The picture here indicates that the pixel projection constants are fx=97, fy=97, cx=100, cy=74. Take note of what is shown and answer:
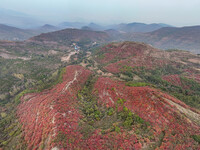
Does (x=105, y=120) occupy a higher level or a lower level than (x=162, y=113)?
lower

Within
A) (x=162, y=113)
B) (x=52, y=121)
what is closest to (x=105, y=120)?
(x=52, y=121)

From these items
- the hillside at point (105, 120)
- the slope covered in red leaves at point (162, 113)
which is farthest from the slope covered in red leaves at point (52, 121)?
the slope covered in red leaves at point (162, 113)

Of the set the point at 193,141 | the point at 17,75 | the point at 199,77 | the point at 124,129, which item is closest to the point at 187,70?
the point at 199,77

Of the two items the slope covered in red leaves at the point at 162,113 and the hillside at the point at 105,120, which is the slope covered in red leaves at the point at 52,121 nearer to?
the hillside at the point at 105,120

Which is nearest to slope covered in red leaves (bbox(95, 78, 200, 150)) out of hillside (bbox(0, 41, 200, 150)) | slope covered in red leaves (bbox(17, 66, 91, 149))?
hillside (bbox(0, 41, 200, 150))

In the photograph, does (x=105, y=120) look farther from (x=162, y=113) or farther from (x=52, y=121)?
(x=162, y=113)

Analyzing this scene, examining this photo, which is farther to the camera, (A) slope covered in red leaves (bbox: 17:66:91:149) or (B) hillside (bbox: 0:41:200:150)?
(B) hillside (bbox: 0:41:200:150)

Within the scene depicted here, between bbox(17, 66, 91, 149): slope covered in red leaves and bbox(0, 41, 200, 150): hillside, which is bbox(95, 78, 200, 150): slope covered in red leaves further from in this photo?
bbox(17, 66, 91, 149): slope covered in red leaves

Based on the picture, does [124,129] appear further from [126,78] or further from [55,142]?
[126,78]
